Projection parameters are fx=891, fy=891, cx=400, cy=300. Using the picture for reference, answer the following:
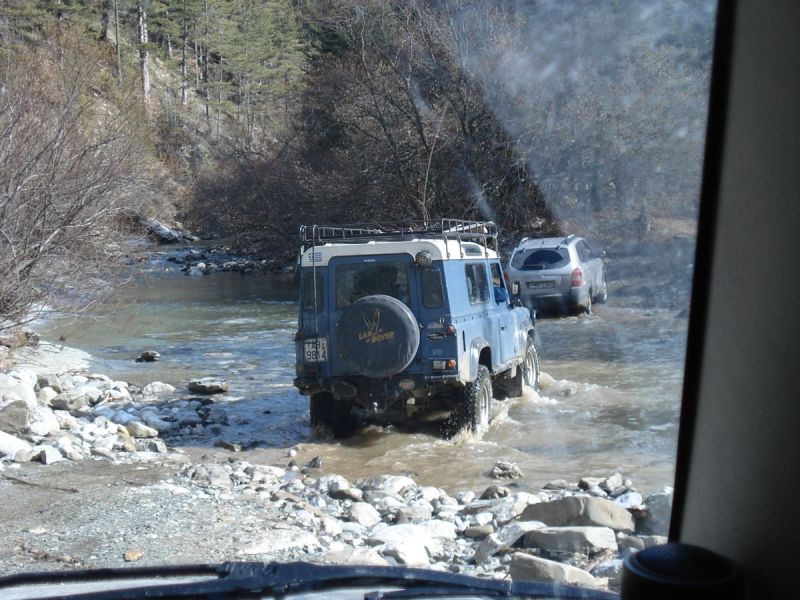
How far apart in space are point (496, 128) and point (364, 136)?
7.80m

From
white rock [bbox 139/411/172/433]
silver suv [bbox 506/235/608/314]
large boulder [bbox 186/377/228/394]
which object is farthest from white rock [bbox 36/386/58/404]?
silver suv [bbox 506/235/608/314]

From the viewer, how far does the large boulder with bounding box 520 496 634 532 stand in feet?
20.8

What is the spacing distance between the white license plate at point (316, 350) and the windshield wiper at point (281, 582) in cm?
733

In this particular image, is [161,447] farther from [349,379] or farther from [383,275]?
[383,275]

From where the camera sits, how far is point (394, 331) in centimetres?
965

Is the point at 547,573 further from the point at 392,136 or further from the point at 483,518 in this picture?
the point at 392,136

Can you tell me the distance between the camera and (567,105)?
9.55 m

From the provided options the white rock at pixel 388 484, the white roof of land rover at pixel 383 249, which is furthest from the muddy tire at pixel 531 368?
the white rock at pixel 388 484

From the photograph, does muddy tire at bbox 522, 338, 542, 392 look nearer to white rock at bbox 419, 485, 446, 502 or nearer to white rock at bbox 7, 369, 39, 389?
white rock at bbox 419, 485, 446, 502

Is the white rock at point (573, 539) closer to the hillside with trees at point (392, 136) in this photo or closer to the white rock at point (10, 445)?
the hillside with trees at point (392, 136)

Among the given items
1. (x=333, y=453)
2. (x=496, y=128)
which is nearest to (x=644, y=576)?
(x=333, y=453)

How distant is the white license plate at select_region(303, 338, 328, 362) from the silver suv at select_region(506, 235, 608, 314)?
3.05 m

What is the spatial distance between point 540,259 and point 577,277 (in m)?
2.01

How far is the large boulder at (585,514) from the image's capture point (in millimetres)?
6328
